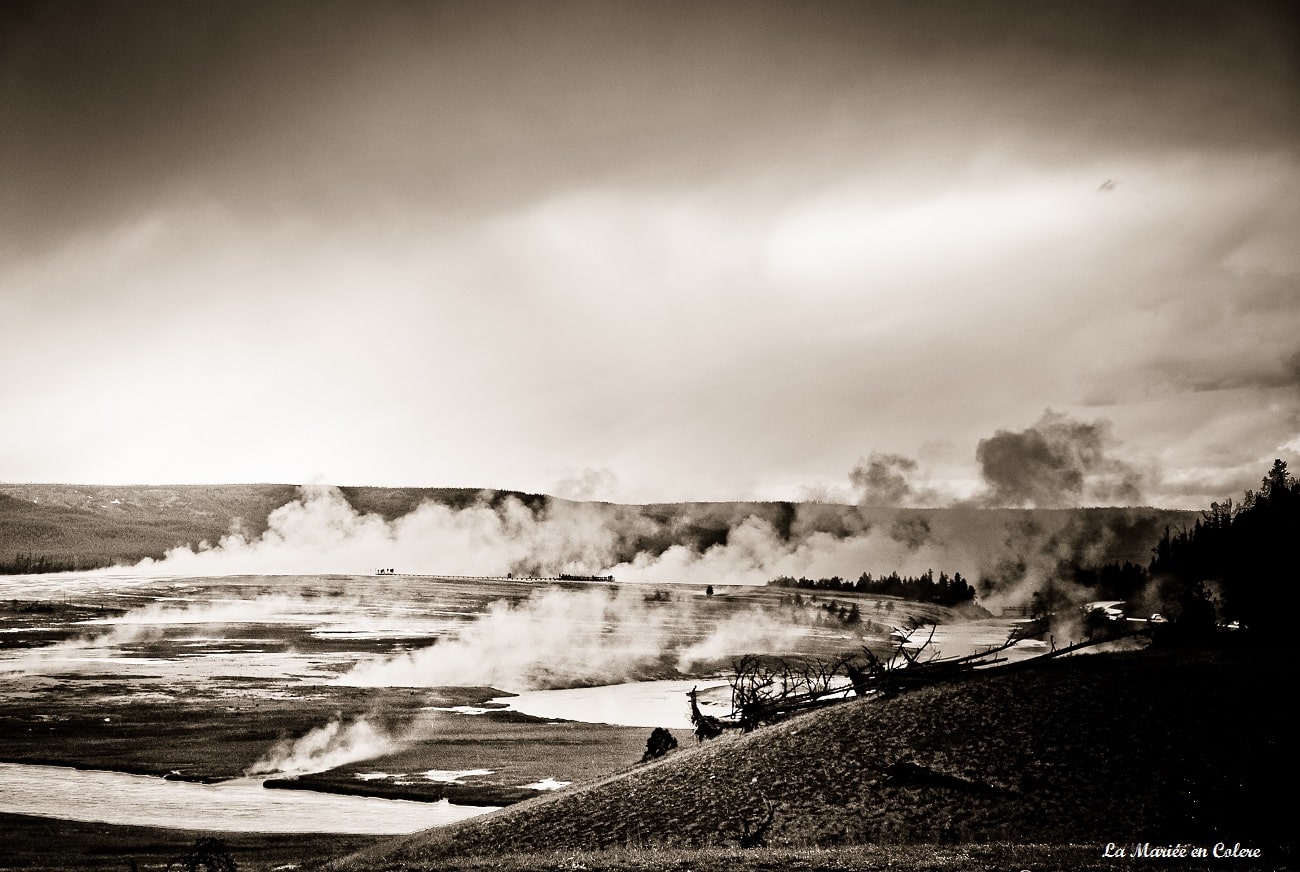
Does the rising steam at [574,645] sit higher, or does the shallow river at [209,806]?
the shallow river at [209,806]

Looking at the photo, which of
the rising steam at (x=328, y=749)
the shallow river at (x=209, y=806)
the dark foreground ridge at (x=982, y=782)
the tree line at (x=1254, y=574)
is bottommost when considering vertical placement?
the rising steam at (x=328, y=749)

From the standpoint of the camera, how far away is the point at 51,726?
185 feet

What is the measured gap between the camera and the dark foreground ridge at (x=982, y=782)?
17.9m

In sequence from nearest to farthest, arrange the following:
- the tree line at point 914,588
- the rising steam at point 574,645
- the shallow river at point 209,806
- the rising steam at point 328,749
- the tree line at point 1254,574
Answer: the tree line at point 1254,574 → the shallow river at point 209,806 → the rising steam at point 328,749 → the rising steam at point 574,645 → the tree line at point 914,588

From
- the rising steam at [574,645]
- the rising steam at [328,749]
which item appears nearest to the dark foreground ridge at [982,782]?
the rising steam at [328,749]

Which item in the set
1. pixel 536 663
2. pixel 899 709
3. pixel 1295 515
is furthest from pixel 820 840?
pixel 536 663

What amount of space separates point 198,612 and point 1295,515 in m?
120

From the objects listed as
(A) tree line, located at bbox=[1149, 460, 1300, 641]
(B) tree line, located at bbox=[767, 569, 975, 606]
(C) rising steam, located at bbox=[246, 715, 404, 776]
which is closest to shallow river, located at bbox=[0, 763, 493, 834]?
(C) rising steam, located at bbox=[246, 715, 404, 776]

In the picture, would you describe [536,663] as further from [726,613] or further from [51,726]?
[726,613]

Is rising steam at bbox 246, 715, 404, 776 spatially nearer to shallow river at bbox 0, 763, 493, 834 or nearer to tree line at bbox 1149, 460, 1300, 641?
shallow river at bbox 0, 763, 493, 834

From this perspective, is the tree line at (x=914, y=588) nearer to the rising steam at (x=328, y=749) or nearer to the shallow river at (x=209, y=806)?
the rising steam at (x=328, y=749)

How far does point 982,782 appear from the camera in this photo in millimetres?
19922

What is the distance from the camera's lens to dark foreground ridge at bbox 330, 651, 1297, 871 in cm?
1789

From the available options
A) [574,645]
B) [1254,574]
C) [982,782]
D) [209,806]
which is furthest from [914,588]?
[982,782]
